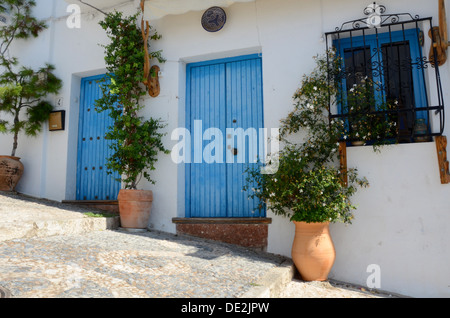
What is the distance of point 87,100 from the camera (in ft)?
20.6

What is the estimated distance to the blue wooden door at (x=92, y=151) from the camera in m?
5.92

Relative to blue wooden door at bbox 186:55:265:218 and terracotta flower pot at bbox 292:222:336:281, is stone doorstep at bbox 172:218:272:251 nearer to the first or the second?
blue wooden door at bbox 186:55:265:218

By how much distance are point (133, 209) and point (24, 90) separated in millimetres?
3247

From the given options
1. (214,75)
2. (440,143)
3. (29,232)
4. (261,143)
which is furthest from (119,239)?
(440,143)

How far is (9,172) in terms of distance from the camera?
5930 mm

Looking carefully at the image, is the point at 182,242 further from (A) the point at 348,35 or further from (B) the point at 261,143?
(A) the point at 348,35

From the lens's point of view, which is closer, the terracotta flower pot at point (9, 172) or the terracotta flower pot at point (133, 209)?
the terracotta flower pot at point (133, 209)

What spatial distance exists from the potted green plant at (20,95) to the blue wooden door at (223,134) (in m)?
2.84

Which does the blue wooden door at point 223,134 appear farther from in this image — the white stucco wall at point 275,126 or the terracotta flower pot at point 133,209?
the terracotta flower pot at point 133,209

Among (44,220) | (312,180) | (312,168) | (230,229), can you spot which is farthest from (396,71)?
(44,220)

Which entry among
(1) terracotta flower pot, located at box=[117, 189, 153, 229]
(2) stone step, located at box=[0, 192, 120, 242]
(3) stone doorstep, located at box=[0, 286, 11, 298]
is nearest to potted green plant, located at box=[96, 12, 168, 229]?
(1) terracotta flower pot, located at box=[117, 189, 153, 229]

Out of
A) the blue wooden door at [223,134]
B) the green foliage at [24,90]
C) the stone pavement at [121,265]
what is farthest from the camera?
the green foliage at [24,90]

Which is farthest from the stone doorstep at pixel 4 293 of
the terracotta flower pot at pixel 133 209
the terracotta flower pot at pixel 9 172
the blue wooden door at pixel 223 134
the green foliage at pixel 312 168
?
the terracotta flower pot at pixel 9 172

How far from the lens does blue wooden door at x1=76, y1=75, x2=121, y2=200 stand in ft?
19.4
